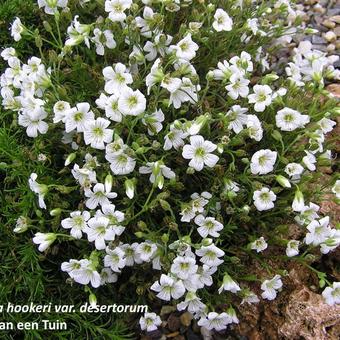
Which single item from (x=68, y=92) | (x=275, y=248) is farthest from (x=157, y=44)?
(x=275, y=248)

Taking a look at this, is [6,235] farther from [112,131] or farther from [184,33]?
[184,33]

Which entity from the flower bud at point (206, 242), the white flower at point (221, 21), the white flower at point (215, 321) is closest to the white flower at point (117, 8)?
the white flower at point (221, 21)

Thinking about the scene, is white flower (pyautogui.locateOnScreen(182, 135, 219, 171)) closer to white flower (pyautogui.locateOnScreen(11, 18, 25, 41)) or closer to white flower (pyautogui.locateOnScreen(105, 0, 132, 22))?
white flower (pyautogui.locateOnScreen(105, 0, 132, 22))

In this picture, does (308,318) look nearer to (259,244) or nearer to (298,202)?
(259,244)

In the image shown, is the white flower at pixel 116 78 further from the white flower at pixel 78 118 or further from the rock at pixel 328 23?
the rock at pixel 328 23

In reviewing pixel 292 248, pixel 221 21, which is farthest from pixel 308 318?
pixel 221 21

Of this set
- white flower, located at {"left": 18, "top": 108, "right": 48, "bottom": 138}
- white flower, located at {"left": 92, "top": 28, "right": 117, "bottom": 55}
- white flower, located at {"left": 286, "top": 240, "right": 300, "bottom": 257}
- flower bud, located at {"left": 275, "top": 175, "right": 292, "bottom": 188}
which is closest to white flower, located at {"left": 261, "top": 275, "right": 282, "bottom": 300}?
white flower, located at {"left": 286, "top": 240, "right": 300, "bottom": 257}
